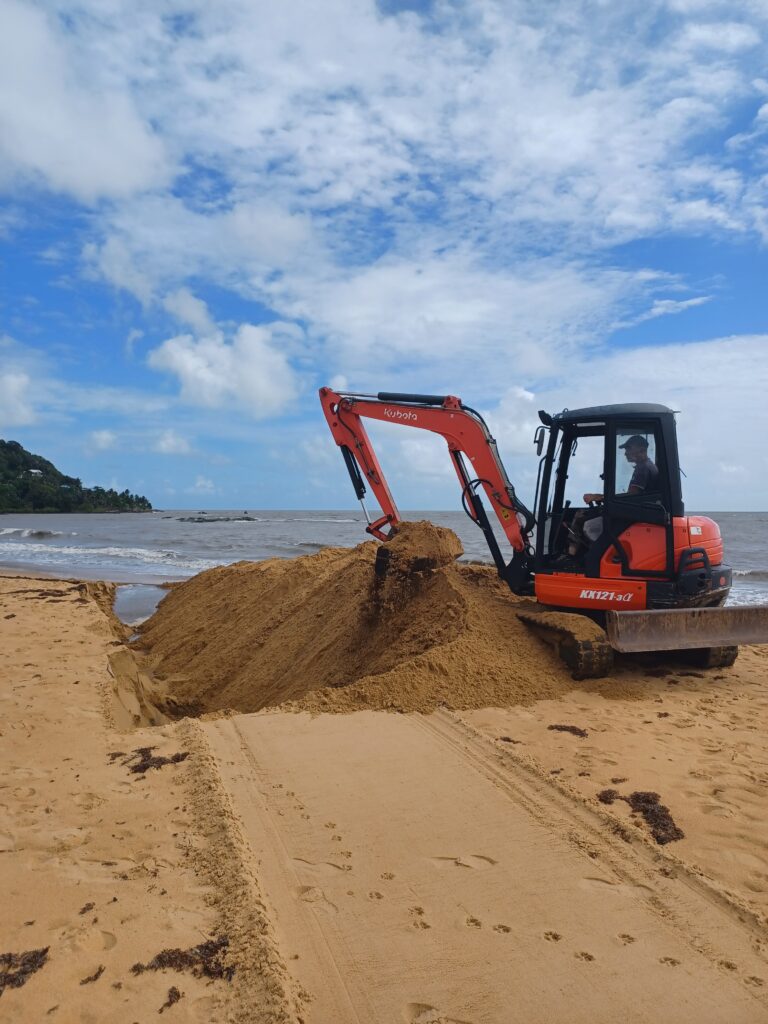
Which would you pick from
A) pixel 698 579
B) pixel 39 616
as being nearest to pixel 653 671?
pixel 698 579

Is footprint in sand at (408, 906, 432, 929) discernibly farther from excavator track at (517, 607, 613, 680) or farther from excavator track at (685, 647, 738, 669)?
excavator track at (685, 647, 738, 669)

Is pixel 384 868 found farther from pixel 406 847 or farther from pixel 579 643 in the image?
pixel 579 643

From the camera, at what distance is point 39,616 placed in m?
11.5

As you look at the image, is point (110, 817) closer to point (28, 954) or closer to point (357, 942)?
point (28, 954)

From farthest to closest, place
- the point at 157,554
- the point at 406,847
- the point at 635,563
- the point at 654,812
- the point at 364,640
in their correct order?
1. the point at 157,554
2. the point at 364,640
3. the point at 635,563
4. the point at 654,812
5. the point at 406,847

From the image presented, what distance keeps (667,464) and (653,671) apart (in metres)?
2.16

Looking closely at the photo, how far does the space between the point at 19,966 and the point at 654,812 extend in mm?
3244

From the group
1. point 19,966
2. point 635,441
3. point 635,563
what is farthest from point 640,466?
point 19,966

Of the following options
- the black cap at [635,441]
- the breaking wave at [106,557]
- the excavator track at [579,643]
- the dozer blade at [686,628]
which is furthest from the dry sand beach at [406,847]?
the breaking wave at [106,557]

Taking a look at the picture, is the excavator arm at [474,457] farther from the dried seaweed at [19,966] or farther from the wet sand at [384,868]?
the dried seaweed at [19,966]

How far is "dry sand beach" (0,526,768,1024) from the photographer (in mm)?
2576

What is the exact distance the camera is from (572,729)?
17.5ft

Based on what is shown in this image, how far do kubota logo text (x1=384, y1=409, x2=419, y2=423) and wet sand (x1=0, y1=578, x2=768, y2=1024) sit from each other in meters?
4.29

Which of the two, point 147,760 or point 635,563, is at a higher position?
point 635,563
